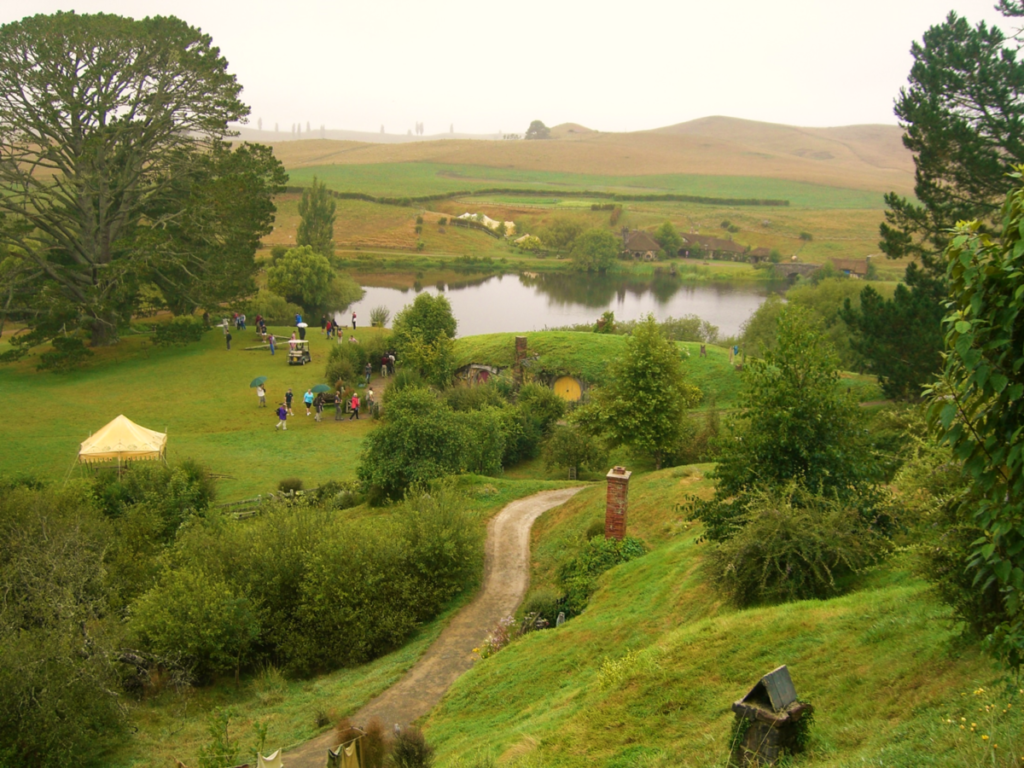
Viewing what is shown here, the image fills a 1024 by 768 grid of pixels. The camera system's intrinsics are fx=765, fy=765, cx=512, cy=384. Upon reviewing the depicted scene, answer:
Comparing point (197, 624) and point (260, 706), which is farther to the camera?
point (197, 624)

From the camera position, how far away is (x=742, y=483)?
38.0 ft

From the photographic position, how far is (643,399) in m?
22.2

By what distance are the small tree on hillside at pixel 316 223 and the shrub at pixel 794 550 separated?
54.6m

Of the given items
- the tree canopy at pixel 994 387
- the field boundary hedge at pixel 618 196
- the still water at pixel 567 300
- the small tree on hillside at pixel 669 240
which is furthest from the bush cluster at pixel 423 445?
the field boundary hedge at pixel 618 196

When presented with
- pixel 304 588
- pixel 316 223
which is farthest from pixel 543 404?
pixel 316 223

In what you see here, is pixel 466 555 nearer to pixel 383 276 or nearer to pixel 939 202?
pixel 939 202

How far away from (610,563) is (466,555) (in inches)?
128

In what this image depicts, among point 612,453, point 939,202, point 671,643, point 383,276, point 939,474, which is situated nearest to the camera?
point 939,474

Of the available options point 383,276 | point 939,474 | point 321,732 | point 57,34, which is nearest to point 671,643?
point 939,474

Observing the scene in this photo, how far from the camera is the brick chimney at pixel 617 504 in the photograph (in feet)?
51.5

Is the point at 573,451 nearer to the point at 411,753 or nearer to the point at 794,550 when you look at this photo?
the point at 794,550

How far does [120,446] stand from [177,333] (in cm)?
1736

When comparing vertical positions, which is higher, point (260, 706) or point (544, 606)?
point (544, 606)

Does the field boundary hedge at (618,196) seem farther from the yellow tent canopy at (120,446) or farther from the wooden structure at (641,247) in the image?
the yellow tent canopy at (120,446)
